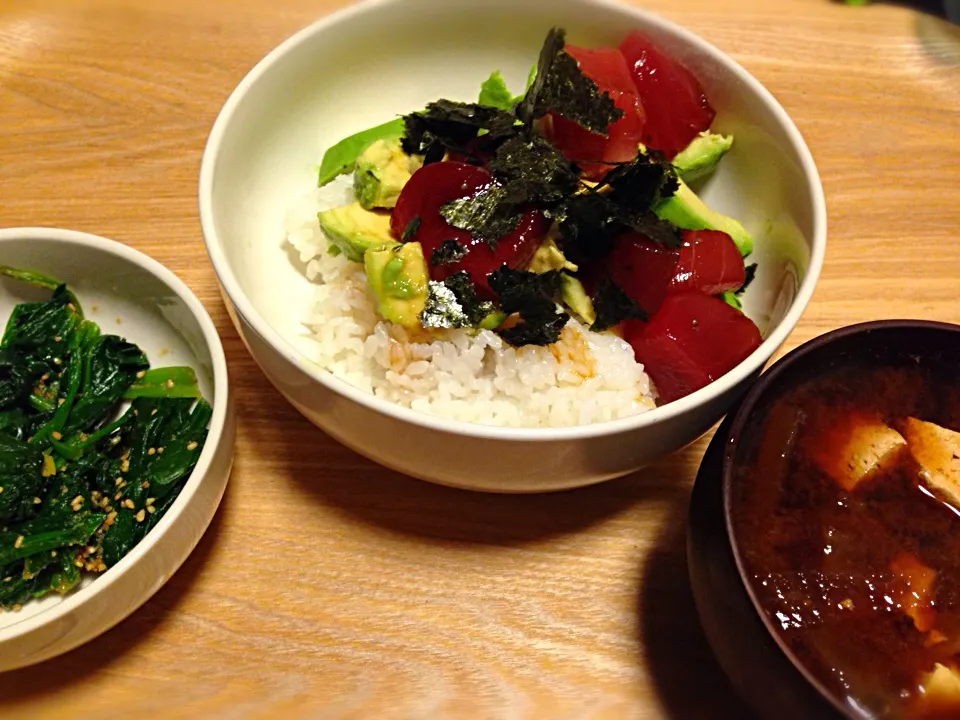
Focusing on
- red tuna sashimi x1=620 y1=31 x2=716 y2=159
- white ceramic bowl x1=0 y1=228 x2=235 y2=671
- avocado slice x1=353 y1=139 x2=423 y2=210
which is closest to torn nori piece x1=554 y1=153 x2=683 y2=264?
red tuna sashimi x1=620 y1=31 x2=716 y2=159

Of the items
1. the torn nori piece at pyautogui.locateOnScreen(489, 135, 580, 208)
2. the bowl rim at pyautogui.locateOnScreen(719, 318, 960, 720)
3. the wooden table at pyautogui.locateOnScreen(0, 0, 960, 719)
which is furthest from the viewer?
the torn nori piece at pyautogui.locateOnScreen(489, 135, 580, 208)

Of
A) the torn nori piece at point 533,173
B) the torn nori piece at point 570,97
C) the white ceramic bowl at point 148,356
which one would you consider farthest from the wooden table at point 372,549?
the torn nori piece at point 570,97

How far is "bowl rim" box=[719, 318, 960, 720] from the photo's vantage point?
0.96 metres

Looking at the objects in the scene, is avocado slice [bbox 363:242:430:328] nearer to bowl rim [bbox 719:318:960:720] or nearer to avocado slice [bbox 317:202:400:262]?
avocado slice [bbox 317:202:400:262]

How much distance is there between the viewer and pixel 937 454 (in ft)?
3.97

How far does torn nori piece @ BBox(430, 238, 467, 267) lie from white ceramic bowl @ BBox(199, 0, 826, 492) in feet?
0.98

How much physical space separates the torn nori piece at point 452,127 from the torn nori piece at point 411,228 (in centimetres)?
17

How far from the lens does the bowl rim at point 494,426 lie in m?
1.13

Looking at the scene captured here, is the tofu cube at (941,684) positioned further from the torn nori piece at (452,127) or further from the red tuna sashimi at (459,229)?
the torn nori piece at (452,127)

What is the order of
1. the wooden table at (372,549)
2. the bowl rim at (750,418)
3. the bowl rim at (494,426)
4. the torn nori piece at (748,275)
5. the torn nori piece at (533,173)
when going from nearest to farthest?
the bowl rim at (750,418) → the bowl rim at (494,426) → the wooden table at (372,549) → the torn nori piece at (533,173) → the torn nori piece at (748,275)

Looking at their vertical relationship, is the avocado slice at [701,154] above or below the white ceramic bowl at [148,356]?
above

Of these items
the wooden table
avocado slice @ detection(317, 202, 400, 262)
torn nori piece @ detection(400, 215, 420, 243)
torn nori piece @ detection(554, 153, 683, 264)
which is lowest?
the wooden table

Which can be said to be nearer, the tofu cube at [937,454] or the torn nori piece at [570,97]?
the tofu cube at [937,454]

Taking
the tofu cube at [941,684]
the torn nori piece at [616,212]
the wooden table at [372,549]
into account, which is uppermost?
the torn nori piece at [616,212]
